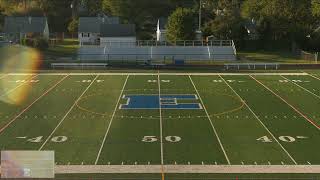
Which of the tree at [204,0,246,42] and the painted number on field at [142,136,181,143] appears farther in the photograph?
Result: the tree at [204,0,246,42]

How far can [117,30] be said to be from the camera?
67.1 meters

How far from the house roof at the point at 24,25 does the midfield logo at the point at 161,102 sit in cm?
5209

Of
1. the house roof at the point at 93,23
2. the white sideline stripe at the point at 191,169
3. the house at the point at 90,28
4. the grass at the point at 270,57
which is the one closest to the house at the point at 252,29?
the grass at the point at 270,57

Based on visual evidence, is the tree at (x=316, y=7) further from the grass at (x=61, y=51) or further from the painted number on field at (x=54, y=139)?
the painted number on field at (x=54, y=139)

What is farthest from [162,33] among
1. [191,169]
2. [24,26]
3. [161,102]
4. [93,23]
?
[191,169]

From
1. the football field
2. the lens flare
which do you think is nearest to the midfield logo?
the football field

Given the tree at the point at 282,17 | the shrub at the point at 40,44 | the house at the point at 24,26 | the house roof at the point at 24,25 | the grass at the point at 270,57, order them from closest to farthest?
the grass at the point at 270,57
the shrub at the point at 40,44
the tree at the point at 282,17
the house at the point at 24,26
the house roof at the point at 24,25

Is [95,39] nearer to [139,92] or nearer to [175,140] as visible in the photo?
[139,92]

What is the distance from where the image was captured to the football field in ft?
61.2

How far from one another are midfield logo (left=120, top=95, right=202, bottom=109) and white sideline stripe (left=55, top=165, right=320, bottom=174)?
1043 cm

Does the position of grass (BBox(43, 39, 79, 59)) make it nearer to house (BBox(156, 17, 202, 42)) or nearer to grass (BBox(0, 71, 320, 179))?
house (BBox(156, 17, 202, 42))

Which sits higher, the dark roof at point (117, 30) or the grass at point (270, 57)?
the dark roof at point (117, 30)

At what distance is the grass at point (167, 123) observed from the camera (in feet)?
61.0

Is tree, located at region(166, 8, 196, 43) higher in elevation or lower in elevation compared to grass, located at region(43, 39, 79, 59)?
higher
